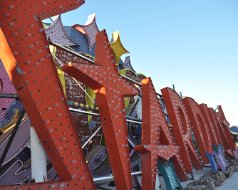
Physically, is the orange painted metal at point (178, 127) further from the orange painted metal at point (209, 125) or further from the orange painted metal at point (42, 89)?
the orange painted metal at point (42, 89)

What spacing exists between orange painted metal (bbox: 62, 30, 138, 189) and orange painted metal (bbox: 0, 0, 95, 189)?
2.61ft

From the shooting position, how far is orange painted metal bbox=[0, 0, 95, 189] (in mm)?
3213

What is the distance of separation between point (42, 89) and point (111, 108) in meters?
1.38

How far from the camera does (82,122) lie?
7.49 meters

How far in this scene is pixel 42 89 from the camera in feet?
11.1

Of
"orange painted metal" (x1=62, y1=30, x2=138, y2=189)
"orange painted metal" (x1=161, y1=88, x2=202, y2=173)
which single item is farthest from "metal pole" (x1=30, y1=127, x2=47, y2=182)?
"orange painted metal" (x1=161, y1=88, x2=202, y2=173)

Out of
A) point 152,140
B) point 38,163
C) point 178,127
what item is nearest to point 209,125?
point 178,127

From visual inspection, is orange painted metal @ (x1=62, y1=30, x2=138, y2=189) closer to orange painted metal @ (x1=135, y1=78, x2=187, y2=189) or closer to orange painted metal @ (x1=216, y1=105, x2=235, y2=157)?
orange painted metal @ (x1=135, y1=78, x2=187, y2=189)

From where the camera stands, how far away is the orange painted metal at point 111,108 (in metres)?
4.40

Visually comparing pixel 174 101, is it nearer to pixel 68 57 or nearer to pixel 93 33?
pixel 68 57

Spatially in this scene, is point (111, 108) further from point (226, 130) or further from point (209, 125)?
point (226, 130)

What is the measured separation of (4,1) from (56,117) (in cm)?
144

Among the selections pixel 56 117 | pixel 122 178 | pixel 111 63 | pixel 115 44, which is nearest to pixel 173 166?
pixel 122 178

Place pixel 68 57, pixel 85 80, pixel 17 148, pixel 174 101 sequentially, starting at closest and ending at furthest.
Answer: pixel 85 80, pixel 17 148, pixel 68 57, pixel 174 101
